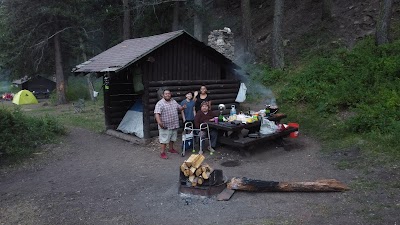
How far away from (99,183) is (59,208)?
1364 mm

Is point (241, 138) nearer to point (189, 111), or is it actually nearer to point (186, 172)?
point (189, 111)

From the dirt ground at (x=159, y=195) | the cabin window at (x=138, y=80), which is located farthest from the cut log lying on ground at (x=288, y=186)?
the cabin window at (x=138, y=80)

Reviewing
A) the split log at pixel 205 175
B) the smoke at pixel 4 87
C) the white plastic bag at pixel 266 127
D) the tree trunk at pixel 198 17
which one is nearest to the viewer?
the split log at pixel 205 175

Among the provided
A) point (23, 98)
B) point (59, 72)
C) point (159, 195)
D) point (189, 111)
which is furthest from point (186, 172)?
point (23, 98)

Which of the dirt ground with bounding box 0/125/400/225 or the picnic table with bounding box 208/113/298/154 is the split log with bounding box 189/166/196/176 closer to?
the dirt ground with bounding box 0/125/400/225

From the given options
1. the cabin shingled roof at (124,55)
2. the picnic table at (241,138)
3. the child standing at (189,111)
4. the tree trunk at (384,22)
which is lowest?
the picnic table at (241,138)

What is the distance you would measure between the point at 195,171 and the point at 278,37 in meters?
12.2

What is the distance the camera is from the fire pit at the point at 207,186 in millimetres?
5977

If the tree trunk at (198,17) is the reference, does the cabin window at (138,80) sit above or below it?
below

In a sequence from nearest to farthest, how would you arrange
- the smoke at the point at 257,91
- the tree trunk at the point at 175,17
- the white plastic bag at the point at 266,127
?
the white plastic bag at the point at 266,127 < the smoke at the point at 257,91 < the tree trunk at the point at 175,17

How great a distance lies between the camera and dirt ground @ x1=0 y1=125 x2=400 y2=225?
5.18 m

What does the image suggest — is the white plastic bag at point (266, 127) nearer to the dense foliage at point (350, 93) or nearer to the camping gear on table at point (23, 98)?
the dense foliage at point (350, 93)

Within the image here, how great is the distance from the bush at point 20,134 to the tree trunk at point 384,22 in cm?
1301

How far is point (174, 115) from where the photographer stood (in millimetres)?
8820
